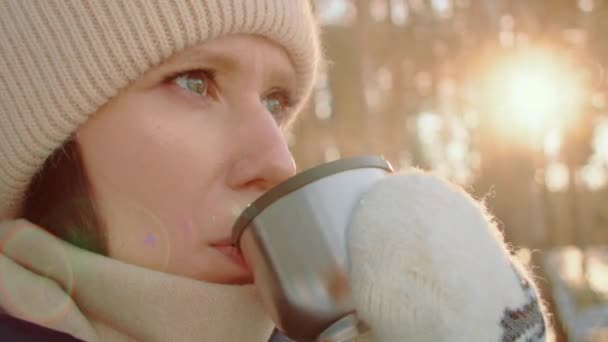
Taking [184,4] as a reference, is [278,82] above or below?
below

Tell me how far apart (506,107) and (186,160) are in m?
2.47

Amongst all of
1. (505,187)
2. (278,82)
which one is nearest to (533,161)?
(505,187)

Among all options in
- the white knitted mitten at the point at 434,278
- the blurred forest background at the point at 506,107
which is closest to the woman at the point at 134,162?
the white knitted mitten at the point at 434,278

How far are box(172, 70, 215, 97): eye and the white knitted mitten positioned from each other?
337 millimetres

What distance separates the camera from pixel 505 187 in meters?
3.03

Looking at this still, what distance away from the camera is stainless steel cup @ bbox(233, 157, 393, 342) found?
0.67 metres

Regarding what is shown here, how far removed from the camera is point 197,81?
893mm

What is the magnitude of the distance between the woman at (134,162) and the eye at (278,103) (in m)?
0.12

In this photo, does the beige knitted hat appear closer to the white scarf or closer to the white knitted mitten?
the white scarf

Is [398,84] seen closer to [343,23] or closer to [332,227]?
[343,23]

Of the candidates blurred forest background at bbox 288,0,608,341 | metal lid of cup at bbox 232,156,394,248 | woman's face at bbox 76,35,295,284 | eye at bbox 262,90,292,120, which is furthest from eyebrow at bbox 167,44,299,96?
blurred forest background at bbox 288,0,608,341

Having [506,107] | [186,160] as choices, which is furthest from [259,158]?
[506,107]

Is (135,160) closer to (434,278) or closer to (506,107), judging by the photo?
(434,278)

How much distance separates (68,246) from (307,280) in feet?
1.20
